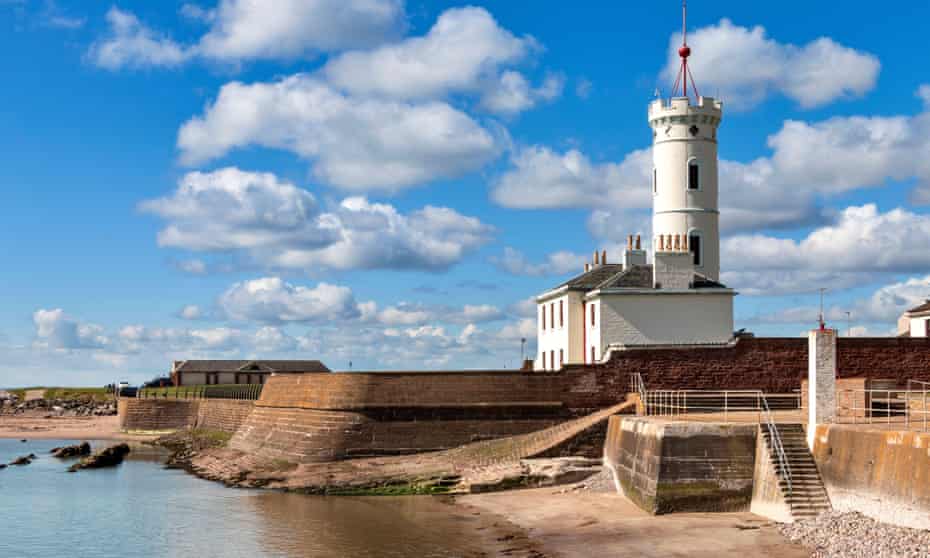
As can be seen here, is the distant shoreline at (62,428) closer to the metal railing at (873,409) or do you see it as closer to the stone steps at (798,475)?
the metal railing at (873,409)

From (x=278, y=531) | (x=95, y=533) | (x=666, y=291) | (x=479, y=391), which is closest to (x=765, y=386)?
(x=666, y=291)

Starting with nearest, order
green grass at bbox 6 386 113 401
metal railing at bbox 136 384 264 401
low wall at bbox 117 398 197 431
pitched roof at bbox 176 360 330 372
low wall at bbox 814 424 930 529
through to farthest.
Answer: low wall at bbox 814 424 930 529 → metal railing at bbox 136 384 264 401 → low wall at bbox 117 398 197 431 → pitched roof at bbox 176 360 330 372 → green grass at bbox 6 386 113 401

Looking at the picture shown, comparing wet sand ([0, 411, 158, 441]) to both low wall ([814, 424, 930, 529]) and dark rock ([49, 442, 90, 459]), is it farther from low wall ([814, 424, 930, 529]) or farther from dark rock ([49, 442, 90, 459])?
low wall ([814, 424, 930, 529])

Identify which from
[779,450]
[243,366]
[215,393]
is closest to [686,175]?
[779,450]

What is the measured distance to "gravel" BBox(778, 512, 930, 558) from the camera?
19750mm

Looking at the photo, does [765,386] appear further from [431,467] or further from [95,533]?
[95,533]

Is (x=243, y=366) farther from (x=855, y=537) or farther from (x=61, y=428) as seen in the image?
(x=855, y=537)

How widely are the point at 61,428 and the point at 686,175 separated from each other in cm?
5243

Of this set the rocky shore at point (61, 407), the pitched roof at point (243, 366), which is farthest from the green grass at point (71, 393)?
the pitched roof at point (243, 366)

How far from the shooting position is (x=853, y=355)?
125ft

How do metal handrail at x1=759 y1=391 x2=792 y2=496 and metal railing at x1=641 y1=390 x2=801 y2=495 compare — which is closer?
metal handrail at x1=759 y1=391 x2=792 y2=496

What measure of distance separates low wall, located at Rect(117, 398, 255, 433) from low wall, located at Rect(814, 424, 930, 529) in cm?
3481

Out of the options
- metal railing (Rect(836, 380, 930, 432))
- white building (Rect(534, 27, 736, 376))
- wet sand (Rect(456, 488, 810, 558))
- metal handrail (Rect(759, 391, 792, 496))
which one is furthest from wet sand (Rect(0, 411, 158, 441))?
metal handrail (Rect(759, 391, 792, 496))

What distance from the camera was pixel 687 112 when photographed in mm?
50125
